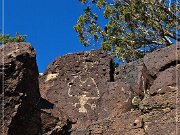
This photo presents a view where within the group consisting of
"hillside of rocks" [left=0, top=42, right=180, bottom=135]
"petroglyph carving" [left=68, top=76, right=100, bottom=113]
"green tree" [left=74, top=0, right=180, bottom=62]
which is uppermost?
"green tree" [left=74, top=0, right=180, bottom=62]

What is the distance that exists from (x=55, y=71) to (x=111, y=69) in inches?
59.2

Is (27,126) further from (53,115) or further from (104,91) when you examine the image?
(104,91)

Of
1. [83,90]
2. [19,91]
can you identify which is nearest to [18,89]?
[19,91]

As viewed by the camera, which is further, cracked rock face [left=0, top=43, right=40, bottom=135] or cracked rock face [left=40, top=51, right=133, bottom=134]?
cracked rock face [left=40, top=51, right=133, bottom=134]

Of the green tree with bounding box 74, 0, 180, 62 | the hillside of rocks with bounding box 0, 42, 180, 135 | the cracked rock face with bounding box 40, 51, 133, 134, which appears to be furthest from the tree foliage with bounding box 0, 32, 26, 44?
the hillside of rocks with bounding box 0, 42, 180, 135

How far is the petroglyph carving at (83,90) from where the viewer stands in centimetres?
1097

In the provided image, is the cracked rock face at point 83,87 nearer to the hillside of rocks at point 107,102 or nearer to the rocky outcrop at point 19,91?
the hillside of rocks at point 107,102

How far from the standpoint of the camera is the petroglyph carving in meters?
11.0

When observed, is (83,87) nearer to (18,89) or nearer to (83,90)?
(83,90)

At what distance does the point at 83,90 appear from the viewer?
36.6 feet

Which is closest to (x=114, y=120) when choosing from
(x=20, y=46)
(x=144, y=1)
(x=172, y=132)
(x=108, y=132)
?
(x=108, y=132)

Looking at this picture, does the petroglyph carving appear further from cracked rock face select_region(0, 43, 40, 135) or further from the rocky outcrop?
cracked rock face select_region(0, 43, 40, 135)

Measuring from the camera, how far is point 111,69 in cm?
1127

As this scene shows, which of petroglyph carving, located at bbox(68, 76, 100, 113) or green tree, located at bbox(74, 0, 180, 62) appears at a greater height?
green tree, located at bbox(74, 0, 180, 62)
